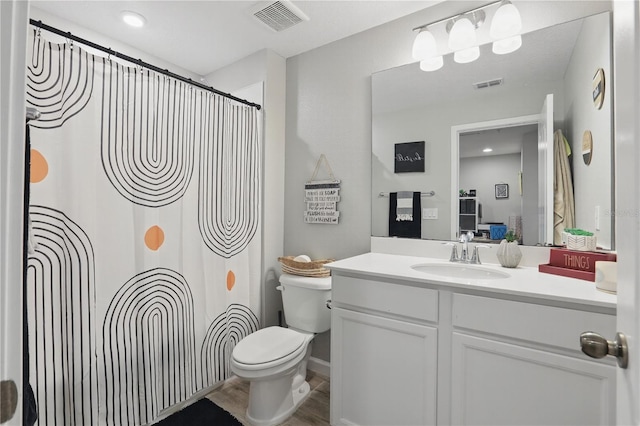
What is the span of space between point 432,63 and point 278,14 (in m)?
0.99

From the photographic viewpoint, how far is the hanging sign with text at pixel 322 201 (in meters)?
2.22

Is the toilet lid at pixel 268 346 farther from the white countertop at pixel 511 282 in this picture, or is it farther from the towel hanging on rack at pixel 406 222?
the towel hanging on rack at pixel 406 222

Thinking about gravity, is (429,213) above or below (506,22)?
below

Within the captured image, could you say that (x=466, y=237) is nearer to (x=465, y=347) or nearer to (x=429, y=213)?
(x=429, y=213)

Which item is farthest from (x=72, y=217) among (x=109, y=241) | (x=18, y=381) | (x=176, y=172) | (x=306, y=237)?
(x=306, y=237)

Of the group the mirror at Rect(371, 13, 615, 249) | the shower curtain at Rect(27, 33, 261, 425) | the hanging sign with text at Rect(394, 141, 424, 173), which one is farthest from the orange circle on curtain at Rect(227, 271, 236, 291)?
the hanging sign with text at Rect(394, 141, 424, 173)

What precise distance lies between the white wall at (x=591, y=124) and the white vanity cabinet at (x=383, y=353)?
82 cm

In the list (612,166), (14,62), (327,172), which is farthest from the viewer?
(327,172)

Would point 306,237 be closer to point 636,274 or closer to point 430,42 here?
point 430,42

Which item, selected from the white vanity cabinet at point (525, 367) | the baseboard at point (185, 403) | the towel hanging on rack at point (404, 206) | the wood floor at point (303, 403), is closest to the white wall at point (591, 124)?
the white vanity cabinet at point (525, 367)

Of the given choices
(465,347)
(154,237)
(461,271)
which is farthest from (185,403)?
(461,271)

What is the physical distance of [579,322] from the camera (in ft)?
3.49

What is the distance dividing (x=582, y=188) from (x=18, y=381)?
1.97 metres

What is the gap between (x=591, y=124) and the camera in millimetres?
1415
